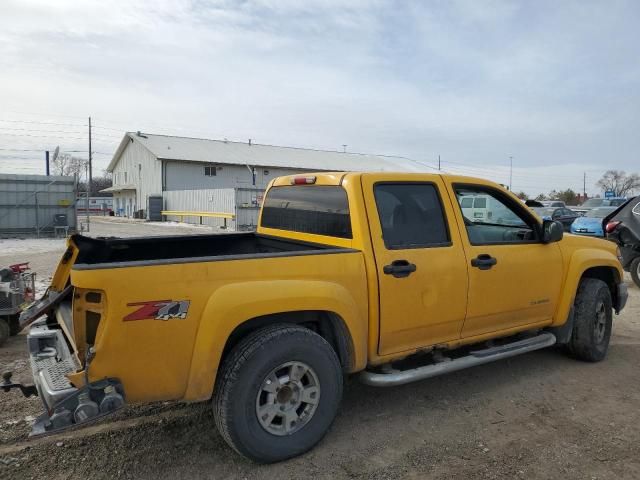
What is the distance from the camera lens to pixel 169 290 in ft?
9.34

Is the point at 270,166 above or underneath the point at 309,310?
above

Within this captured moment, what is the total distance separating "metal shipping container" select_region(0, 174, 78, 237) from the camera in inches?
739

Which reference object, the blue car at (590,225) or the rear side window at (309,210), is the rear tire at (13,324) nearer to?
the rear side window at (309,210)

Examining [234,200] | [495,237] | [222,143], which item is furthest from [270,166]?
[495,237]

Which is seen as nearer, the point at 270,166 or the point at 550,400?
the point at 550,400

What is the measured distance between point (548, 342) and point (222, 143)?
4535 cm

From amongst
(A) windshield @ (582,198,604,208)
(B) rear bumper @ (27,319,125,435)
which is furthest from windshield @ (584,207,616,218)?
(B) rear bumper @ (27,319,125,435)

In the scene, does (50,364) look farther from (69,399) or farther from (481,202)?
(481,202)

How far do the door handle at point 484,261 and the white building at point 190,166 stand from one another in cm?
2980

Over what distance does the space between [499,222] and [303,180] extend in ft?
7.02

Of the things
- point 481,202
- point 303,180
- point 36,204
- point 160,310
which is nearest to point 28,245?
point 36,204

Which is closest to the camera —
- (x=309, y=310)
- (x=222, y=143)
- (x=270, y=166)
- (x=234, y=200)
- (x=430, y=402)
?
(x=309, y=310)

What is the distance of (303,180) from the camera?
4.42 m

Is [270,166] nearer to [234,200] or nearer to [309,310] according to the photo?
[234,200]
